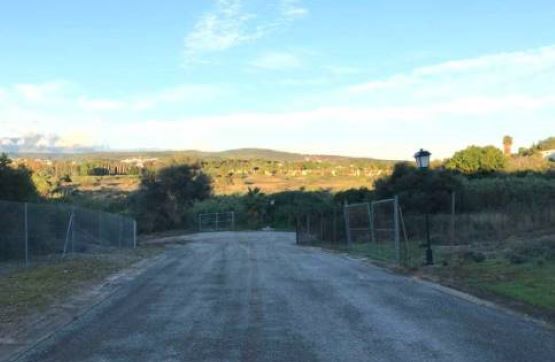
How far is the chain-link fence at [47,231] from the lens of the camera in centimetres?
2058

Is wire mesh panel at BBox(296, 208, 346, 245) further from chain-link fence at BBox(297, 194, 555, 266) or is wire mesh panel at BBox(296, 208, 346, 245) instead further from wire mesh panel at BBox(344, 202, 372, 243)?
chain-link fence at BBox(297, 194, 555, 266)

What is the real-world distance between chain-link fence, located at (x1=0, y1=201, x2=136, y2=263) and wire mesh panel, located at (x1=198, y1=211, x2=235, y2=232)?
36.1 metres

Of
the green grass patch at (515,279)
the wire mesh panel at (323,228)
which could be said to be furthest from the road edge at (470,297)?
the wire mesh panel at (323,228)

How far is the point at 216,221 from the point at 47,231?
4847 centimetres

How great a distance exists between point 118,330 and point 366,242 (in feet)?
72.7

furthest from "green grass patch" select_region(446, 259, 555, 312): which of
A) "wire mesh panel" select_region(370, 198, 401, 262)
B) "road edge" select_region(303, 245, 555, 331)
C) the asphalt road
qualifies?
"wire mesh panel" select_region(370, 198, 401, 262)

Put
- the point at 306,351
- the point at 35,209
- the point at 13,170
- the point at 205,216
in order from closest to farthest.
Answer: the point at 306,351 → the point at 35,209 → the point at 13,170 → the point at 205,216

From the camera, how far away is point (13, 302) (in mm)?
12633

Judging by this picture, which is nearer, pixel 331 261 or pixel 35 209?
pixel 35 209

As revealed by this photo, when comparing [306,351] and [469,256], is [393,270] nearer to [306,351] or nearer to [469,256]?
[469,256]

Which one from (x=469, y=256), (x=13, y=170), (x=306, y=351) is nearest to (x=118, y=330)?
(x=306, y=351)

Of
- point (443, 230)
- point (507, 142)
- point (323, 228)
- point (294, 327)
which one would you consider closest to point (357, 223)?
point (443, 230)

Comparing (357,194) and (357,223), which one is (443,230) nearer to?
(357,223)

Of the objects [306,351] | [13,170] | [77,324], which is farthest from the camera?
[13,170]
